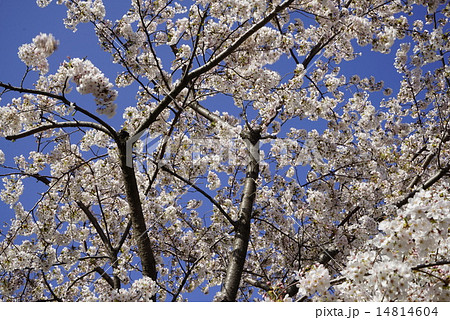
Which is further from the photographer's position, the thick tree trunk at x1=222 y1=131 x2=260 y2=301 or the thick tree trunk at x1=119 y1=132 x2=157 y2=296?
the thick tree trunk at x1=222 y1=131 x2=260 y2=301

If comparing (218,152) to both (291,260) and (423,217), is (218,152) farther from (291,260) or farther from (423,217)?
(423,217)

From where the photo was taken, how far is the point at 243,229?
5.75 meters

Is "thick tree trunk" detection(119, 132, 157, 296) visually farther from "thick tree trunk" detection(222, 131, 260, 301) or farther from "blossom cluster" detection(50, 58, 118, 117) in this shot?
"thick tree trunk" detection(222, 131, 260, 301)

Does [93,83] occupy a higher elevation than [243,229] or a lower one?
higher

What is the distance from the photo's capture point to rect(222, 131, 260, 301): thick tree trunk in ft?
17.0

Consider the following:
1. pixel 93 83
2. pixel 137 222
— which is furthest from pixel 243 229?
pixel 93 83

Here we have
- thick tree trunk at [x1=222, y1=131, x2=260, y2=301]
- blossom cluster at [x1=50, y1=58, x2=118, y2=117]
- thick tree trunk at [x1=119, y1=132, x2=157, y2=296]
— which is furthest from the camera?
thick tree trunk at [x1=222, y1=131, x2=260, y2=301]

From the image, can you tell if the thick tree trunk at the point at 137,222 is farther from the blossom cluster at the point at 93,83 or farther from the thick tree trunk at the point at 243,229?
the thick tree trunk at the point at 243,229

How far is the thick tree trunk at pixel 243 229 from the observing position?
17.0 ft

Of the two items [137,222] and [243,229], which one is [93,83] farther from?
[243,229]

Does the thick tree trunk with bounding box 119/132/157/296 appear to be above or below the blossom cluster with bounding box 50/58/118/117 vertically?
below

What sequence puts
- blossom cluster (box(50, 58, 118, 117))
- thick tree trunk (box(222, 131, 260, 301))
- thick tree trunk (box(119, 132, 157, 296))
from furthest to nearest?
thick tree trunk (box(222, 131, 260, 301)) < thick tree trunk (box(119, 132, 157, 296)) < blossom cluster (box(50, 58, 118, 117))
